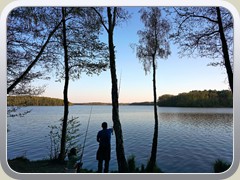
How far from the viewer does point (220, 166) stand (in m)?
4.62

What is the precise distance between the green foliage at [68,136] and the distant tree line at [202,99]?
7.61 ft

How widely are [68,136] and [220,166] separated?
383 cm

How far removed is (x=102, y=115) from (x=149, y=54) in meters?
2.28

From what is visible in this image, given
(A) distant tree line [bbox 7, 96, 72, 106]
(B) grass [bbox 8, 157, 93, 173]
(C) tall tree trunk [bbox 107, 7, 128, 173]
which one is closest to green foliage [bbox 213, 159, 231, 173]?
(C) tall tree trunk [bbox 107, 7, 128, 173]

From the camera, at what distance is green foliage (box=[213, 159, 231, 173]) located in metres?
4.49

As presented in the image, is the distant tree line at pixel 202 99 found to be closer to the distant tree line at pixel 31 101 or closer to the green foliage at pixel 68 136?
the green foliage at pixel 68 136

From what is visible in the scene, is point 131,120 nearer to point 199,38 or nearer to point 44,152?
point 44,152

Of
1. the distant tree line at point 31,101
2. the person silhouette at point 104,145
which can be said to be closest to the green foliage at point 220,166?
the person silhouette at point 104,145

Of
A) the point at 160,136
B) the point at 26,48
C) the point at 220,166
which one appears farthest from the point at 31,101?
the point at 160,136

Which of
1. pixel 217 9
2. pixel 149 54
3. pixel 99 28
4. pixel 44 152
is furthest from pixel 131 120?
pixel 217 9

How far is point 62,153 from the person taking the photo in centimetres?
696

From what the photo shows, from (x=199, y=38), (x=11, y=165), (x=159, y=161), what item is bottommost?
(x=159, y=161)

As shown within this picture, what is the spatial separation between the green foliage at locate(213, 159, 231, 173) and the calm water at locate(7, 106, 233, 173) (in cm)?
9

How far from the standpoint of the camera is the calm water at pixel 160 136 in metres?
4.79
